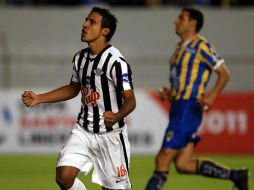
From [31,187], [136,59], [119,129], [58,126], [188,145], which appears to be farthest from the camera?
[136,59]

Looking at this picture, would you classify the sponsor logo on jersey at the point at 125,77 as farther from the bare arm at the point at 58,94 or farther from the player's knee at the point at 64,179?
the player's knee at the point at 64,179

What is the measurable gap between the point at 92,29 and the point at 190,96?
2.05 metres

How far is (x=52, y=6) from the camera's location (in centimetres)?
2103

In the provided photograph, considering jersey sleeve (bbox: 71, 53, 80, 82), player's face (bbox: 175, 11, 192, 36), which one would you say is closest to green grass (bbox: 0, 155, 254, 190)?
player's face (bbox: 175, 11, 192, 36)

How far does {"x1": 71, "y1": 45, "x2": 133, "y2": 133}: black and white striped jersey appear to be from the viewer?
859 centimetres

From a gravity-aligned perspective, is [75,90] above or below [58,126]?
above

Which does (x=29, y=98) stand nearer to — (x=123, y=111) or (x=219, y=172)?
(x=123, y=111)

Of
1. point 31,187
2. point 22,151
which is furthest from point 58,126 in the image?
point 31,187

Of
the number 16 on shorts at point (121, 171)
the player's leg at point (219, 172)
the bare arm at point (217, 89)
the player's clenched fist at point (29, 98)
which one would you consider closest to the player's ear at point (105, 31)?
the player's clenched fist at point (29, 98)

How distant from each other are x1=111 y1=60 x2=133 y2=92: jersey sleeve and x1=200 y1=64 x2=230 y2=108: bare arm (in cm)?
167

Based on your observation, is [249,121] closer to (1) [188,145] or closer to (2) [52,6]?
(2) [52,6]

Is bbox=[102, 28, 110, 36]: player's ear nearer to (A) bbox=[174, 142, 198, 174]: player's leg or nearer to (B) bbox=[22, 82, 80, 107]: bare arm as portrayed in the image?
(B) bbox=[22, 82, 80, 107]: bare arm

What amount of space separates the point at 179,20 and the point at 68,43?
10.3 m

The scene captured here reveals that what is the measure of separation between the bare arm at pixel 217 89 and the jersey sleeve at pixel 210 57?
6cm
